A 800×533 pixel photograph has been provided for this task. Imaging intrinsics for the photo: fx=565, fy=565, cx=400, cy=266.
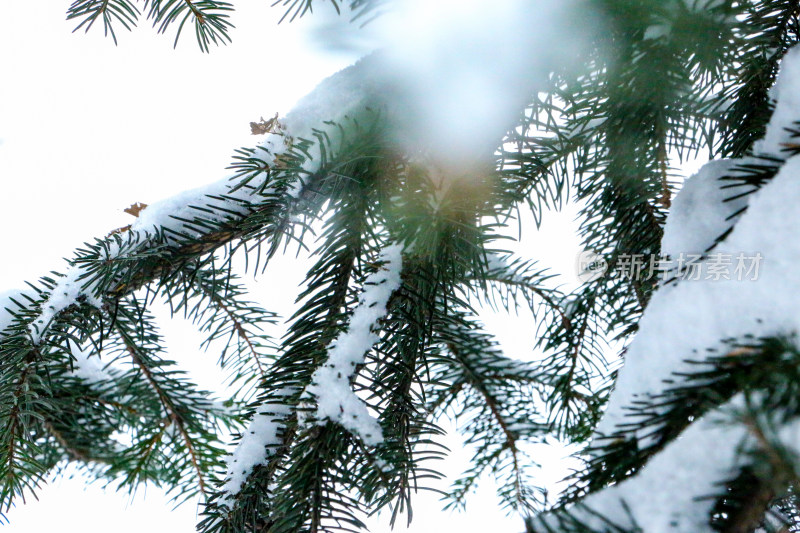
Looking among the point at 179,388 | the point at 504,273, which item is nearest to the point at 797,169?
the point at 504,273

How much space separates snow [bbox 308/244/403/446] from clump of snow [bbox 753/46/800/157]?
270 mm

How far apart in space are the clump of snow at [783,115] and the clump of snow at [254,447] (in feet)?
1.22

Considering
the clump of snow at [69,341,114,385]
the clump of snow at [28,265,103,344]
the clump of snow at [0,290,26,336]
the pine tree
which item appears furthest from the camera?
the clump of snow at [69,341,114,385]

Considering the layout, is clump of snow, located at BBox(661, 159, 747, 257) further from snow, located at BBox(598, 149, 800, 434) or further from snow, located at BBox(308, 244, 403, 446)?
snow, located at BBox(308, 244, 403, 446)

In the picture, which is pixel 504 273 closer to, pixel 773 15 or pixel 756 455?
pixel 773 15

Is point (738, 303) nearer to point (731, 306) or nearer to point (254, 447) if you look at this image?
point (731, 306)

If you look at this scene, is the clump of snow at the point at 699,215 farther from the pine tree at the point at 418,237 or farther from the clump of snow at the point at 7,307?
the clump of snow at the point at 7,307

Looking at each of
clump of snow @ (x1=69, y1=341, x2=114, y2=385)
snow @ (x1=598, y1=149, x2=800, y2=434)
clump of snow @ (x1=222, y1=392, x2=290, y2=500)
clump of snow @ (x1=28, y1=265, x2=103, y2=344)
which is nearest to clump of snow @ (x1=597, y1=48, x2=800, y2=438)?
snow @ (x1=598, y1=149, x2=800, y2=434)

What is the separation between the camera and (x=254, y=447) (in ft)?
1.54

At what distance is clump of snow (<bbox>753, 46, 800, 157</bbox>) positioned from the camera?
11.1 inches

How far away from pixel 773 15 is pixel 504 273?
16.3 inches

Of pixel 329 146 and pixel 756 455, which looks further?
pixel 329 146

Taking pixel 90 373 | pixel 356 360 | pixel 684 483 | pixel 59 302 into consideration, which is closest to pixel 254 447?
pixel 356 360

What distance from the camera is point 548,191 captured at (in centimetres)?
59
